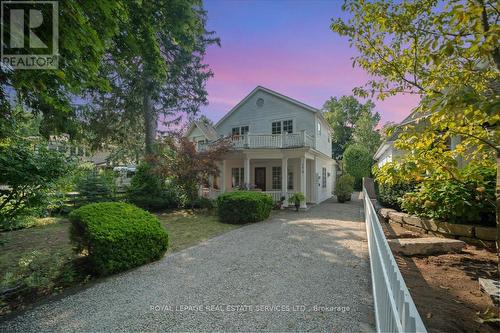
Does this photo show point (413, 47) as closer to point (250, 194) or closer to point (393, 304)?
point (393, 304)

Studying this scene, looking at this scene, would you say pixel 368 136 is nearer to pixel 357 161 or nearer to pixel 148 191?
pixel 357 161

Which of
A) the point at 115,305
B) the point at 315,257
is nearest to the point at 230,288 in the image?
the point at 115,305

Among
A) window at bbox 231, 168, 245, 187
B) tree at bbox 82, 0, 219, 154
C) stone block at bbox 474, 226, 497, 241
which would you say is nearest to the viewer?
stone block at bbox 474, 226, 497, 241

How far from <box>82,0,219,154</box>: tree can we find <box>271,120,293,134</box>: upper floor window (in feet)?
23.8

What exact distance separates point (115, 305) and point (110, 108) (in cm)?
1619

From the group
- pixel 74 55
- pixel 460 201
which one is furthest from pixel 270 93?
pixel 74 55

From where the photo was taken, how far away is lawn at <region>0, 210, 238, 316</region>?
13.3ft

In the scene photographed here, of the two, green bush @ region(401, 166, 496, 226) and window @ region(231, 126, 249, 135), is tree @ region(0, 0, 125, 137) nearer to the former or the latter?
green bush @ region(401, 166, 496, 226)

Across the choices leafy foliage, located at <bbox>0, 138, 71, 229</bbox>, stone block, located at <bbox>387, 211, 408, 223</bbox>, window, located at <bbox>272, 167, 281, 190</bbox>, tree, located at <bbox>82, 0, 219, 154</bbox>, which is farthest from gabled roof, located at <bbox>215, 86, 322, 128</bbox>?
leafy foliage, located at <bbox>0, 138, 71, 229</bbox>

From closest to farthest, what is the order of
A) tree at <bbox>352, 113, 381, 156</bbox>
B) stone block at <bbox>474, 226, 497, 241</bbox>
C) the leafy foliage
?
the leafy foliage < stone block at <bbox>474, 226, 497, 241</bbox> < tree at <bbox>352, 113, 381, 156</bbox>

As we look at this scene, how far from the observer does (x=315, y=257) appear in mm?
5691

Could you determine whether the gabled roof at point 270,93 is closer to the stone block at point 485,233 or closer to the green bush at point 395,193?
the green bush at point 395,193

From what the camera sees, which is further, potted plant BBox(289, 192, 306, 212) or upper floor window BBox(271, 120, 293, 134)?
upper floor window BBox(271, 120, 293, 134)

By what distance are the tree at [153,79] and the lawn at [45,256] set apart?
17.0 feet
